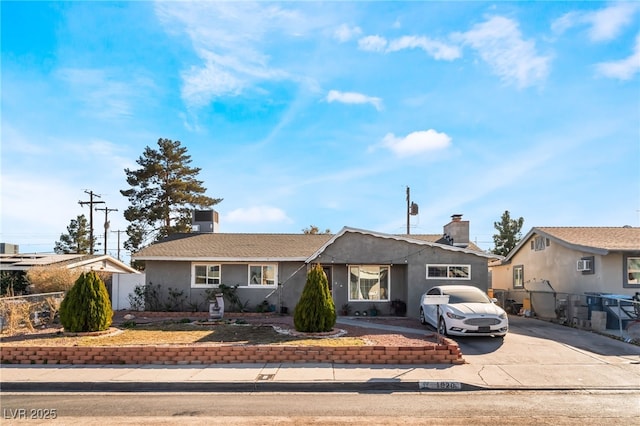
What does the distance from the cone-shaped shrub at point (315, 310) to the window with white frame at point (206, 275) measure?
817cm

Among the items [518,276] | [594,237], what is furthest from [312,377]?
[518,276]

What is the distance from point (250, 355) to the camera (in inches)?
436

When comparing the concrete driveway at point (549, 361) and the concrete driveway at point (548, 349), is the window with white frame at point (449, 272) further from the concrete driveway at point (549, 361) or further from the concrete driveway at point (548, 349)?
the concrete driveway at point (549, 361)

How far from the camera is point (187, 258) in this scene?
68.2ft

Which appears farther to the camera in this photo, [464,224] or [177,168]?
[177,168]

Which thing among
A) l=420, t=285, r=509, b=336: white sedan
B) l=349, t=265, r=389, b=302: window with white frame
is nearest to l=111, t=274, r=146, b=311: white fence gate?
l=349, t=265, r=389, b=302: window with white frame

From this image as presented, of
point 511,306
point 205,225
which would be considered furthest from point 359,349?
point 205,225

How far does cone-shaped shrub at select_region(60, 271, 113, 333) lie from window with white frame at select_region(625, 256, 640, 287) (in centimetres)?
1829

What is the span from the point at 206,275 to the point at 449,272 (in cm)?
1000

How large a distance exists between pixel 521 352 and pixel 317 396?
247 inches

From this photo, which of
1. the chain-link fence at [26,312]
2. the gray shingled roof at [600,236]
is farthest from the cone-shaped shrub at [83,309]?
the gray shingled roof at [600,236]

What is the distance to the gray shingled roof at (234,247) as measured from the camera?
2089cm

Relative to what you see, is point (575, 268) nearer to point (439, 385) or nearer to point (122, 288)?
point (439, 385)

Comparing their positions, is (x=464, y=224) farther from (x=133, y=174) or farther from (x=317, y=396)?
(x=133, y=174)
